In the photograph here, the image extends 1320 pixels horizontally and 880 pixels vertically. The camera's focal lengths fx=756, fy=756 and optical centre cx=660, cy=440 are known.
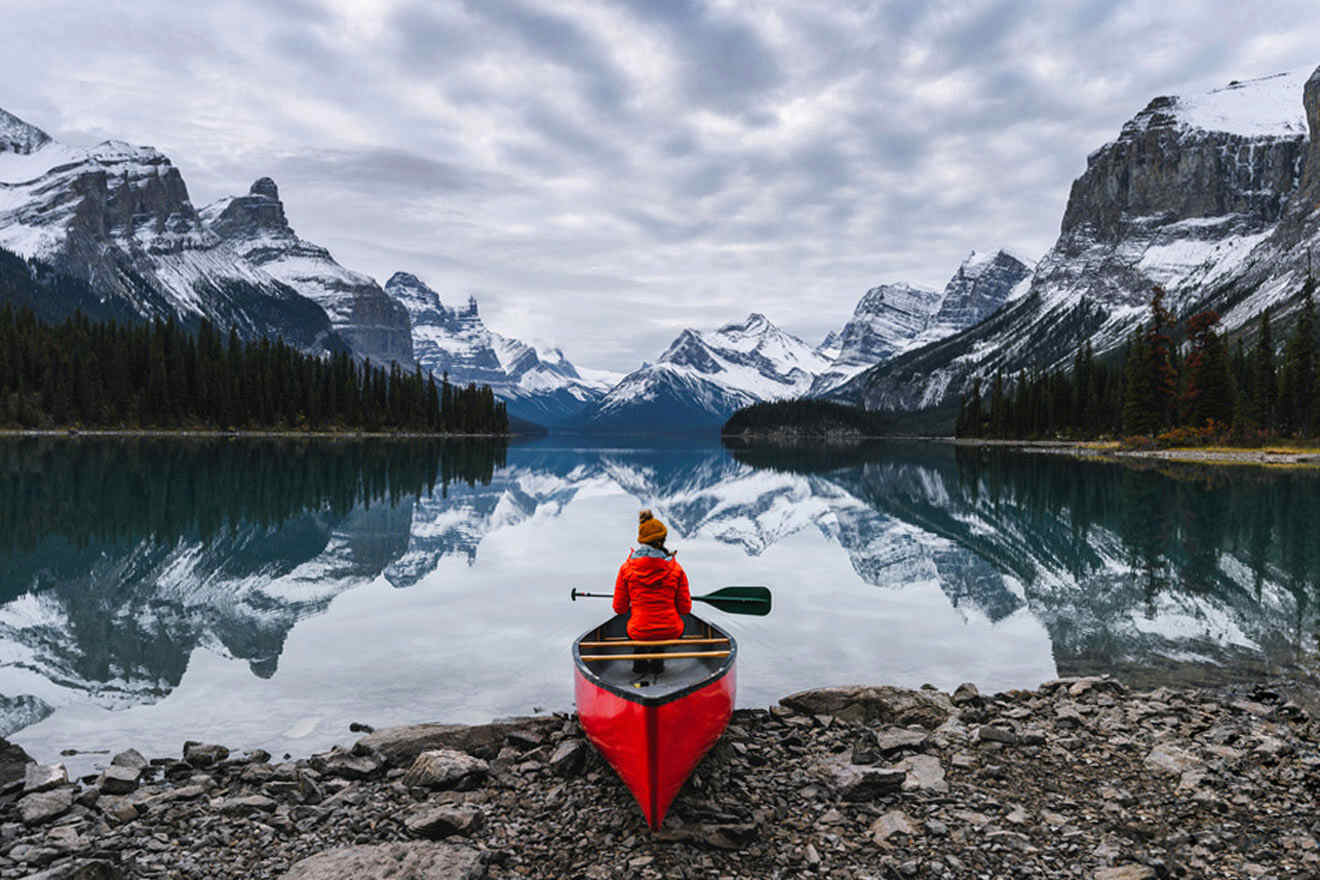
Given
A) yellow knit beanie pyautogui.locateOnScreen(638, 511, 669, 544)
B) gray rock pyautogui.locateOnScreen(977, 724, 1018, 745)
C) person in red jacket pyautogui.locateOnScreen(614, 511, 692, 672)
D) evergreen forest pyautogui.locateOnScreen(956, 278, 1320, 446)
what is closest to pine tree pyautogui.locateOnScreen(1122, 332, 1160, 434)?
evergreen forest pyautogui.locateOnScreen(956, 278, 1320, 446)

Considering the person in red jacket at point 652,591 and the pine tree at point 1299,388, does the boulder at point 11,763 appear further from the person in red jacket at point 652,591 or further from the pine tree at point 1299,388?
the pine tree at point 1299,388

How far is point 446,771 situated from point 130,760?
16.3 ft

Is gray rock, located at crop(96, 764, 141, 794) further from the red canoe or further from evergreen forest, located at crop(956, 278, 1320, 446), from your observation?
evergreen forest, located at crop(956, 278, 1320, 446)

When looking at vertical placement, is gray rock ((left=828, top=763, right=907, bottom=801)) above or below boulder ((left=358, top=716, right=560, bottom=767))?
above

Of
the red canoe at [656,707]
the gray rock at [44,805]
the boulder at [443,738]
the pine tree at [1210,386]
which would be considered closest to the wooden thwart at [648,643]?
the red canoe at [656,707]

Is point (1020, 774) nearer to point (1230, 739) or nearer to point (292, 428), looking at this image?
point (1230, 739)

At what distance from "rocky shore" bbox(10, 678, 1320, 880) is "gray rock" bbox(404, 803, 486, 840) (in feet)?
0.09

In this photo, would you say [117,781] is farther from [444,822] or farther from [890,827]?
[890,827]

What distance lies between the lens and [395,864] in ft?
27.9

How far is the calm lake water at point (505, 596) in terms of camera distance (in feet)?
52.3

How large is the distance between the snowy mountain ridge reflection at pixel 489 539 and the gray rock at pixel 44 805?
482 cm

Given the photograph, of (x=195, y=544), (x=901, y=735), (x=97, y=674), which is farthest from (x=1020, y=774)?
(x=195, y=544)

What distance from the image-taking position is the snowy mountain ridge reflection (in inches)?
734

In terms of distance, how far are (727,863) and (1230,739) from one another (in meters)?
8.83
